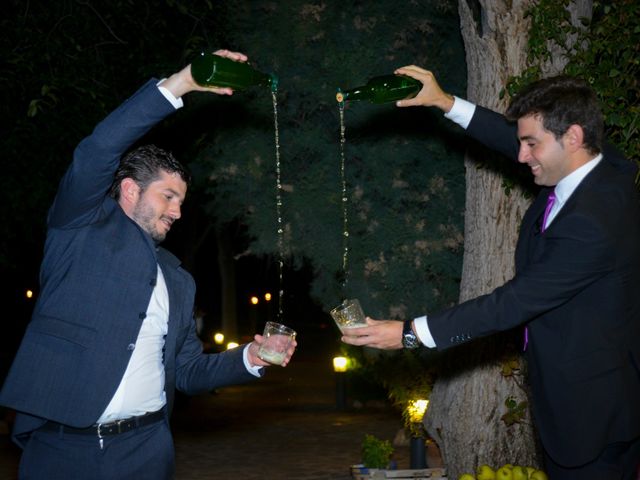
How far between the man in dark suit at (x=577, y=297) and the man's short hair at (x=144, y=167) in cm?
103

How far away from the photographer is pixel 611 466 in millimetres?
3256

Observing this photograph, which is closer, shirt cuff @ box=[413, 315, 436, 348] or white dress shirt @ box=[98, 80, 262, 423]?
white dress shirt @ box=[98, 80, 262, 423]

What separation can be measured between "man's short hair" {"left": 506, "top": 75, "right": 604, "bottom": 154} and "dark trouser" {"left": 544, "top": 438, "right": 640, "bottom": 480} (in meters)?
1.13

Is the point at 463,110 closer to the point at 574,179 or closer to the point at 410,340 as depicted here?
the point at 574,179

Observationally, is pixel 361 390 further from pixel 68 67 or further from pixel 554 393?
pixel 554 393

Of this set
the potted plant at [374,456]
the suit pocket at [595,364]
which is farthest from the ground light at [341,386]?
the suit pocket at [595,364]

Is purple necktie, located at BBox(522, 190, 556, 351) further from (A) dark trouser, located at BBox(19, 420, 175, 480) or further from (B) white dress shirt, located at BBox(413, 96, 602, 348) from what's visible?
(A) dark trouser, located at BBox(19, 420, 175, 480)

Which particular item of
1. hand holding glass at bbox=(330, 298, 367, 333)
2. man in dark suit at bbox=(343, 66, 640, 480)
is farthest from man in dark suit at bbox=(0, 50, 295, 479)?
man in dark suit at bbox=(343, 66, 640, 480)

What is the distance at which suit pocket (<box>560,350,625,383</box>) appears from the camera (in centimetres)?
316

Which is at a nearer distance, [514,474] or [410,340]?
[410,340]

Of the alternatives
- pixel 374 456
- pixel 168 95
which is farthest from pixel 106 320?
pixel 374 456

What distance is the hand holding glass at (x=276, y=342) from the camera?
3.54 meters

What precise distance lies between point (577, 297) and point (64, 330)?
6.28ft

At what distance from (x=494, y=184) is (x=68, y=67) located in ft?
17.4
